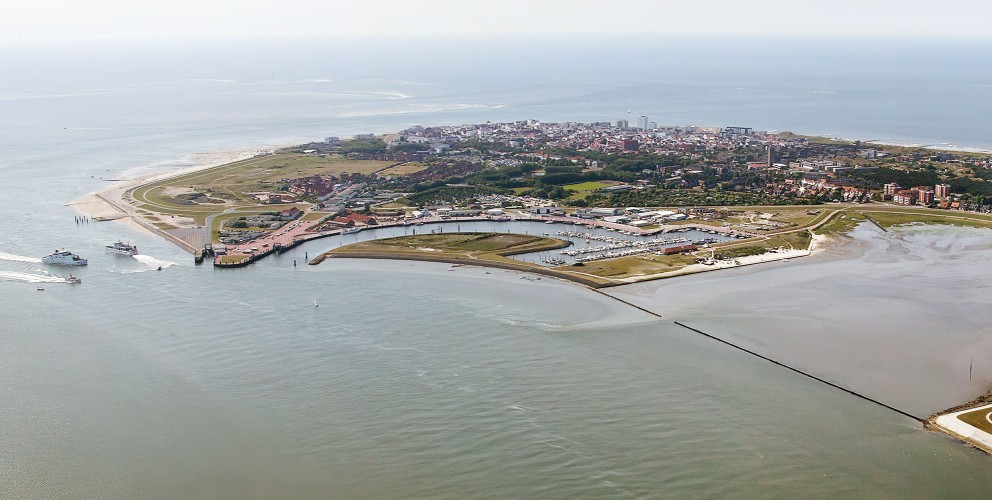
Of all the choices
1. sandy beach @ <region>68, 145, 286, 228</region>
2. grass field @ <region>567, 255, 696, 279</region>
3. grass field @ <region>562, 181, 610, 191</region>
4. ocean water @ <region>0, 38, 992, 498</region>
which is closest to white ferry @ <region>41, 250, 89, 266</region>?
ocean water @ <region>0, 38, 992, 498</region>

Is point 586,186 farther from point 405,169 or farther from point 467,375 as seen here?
point 467,375

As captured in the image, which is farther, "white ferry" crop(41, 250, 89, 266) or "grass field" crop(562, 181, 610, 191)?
"grass field" crop(562, 181, 610, 191)

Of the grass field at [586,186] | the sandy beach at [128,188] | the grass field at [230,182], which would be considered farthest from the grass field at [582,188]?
the sandy beach at [128,188]

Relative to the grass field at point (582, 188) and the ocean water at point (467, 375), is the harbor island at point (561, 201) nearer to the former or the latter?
the grass field at point (582, 188)

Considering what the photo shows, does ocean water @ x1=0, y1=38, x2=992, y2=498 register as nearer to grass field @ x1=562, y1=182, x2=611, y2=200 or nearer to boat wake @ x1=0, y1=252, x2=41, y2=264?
boat wake @ x1=0, y1=252, x2=41, y2=264

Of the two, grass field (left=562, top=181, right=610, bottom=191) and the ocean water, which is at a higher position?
grass field (left=562, top=181, right=610, bottom=191)

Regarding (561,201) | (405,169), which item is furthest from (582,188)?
(405,169)

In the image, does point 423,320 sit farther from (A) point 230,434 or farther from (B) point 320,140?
(B) point 320,140
